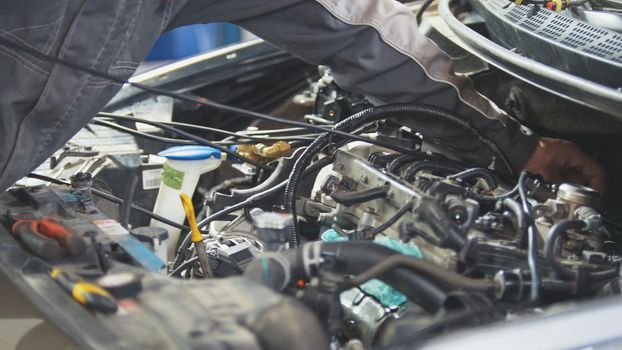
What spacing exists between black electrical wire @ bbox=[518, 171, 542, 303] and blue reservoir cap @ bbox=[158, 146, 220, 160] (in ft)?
2.94

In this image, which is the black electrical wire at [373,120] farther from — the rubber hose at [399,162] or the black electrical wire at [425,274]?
the black electrical wire at [425,274]

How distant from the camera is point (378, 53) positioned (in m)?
1.63

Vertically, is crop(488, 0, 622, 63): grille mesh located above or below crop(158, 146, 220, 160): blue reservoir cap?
above

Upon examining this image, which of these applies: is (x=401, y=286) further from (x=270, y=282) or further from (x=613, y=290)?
(x=613, y=290)

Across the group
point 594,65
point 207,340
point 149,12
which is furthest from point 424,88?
point 207,340

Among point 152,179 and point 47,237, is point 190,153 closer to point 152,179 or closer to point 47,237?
point 152,179

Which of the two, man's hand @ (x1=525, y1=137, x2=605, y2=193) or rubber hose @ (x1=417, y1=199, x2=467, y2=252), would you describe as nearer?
rubber hose @ (x1=417, y1=199, x2=467, y2=252)

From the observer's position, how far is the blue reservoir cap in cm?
199

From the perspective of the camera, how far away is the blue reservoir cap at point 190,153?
1.99 m

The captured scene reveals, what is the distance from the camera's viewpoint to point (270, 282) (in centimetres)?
104

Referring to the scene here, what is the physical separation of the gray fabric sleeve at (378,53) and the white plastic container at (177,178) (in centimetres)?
46

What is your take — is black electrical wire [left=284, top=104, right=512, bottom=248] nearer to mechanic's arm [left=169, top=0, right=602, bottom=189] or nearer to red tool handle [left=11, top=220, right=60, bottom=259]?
mechanic's arm [left=169, top=0, right=602, bottom=189]

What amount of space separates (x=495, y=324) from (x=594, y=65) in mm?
694

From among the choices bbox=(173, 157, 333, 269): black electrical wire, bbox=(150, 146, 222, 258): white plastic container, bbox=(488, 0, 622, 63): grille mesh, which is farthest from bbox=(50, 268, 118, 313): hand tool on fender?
bbox=(488, 0, 622, 63): grille mesh
